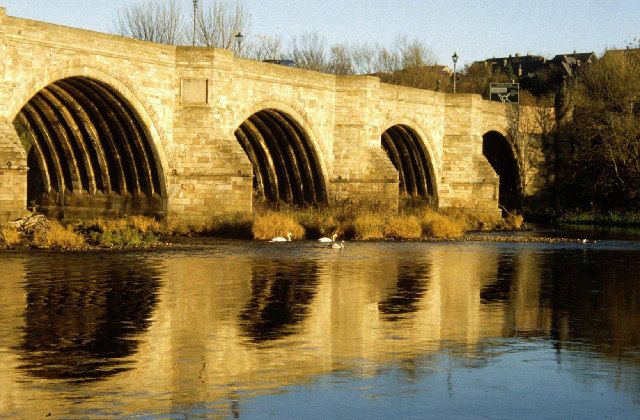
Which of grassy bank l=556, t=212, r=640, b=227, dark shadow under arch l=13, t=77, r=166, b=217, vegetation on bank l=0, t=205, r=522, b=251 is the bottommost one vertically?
vegetation on bank l=0, t=205, r=522, b=251

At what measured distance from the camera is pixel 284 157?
51.0 meters

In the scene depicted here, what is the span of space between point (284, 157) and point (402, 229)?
1188cm

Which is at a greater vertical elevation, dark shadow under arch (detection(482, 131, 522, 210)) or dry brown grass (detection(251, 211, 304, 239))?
dark shadow under arch (detection(482, 131, 522, 210))

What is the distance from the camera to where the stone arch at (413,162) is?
59.4m

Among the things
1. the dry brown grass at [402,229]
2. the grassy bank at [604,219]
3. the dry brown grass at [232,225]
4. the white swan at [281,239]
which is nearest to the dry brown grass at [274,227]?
the white swan at [281,239]

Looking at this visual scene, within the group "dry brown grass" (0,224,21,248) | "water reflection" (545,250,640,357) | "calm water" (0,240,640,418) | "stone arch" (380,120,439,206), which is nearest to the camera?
"calm water" (0,240,640,418)

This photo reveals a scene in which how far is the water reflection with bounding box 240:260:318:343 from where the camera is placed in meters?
15.1

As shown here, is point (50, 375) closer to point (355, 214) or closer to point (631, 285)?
point (631, 285)

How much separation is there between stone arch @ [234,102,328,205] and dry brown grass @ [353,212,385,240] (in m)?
9.20

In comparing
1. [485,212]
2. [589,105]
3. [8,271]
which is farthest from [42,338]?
[589,105]

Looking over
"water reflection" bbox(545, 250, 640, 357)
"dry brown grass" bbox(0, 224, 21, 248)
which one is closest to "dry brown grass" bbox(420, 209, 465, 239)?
"water reflection" bbox(545, 250, 640, 357)

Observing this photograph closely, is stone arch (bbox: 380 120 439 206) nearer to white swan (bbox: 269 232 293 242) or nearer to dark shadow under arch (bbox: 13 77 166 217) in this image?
dark shadow under arch (bbox: 13 77 166 217)

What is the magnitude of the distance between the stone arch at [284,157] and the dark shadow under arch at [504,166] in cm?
2243

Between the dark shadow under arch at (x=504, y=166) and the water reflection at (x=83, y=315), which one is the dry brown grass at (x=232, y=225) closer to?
the water reflection at (x=83, y=315)
